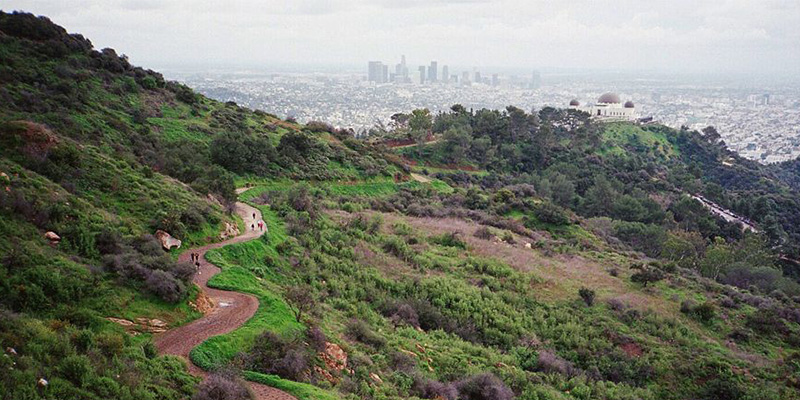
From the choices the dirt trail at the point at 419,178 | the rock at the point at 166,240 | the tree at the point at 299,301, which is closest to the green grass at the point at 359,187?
the dirt trail at the point at 419,178

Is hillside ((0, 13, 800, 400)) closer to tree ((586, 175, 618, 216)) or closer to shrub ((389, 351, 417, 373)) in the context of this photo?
shrub ((389, 351, 417, 373))

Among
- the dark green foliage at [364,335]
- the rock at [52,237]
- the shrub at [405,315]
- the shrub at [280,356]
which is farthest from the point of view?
the shrub at [405,315]

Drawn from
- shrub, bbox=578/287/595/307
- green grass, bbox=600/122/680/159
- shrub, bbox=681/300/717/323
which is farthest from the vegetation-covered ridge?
green grass, bbox=600/122/680/159

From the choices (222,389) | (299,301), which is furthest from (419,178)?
(222,389)

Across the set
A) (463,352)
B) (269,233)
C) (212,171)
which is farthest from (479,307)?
(212,171)

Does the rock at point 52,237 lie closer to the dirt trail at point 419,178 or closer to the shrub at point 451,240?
the shrub at point 451,240

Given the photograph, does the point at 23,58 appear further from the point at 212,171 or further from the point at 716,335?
the point at 716,335
